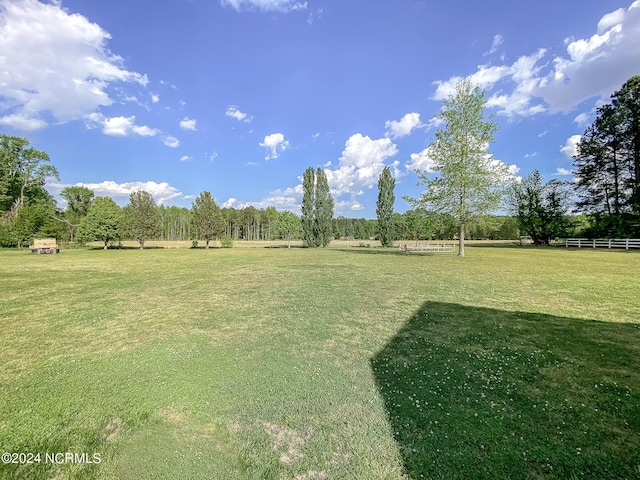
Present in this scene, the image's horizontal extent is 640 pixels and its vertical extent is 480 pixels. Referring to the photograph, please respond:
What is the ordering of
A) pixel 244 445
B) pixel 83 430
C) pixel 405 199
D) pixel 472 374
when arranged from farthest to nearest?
pixel 405 199, pixel 472 374, pixel 83 430, pixel 244 445

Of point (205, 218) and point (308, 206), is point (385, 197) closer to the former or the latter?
point (308, 206)

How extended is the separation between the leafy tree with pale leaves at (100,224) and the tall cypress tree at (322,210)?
2840 centimetres

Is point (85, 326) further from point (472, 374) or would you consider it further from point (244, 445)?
point (472, 374)

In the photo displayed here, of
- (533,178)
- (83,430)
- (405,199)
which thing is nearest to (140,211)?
(405,199)

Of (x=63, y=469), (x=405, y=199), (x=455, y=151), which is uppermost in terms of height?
(x=455, y=151)

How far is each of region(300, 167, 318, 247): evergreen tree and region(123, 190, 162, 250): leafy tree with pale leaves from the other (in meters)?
22.6

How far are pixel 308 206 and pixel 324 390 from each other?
43755 mm

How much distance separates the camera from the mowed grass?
100 inches

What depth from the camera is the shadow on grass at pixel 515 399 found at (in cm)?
251

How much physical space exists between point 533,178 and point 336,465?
5574cm

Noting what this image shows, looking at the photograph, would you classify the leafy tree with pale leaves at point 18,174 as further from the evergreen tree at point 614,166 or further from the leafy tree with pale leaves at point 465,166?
the evergreen tree at point 614,166

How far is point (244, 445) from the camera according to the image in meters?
2.73

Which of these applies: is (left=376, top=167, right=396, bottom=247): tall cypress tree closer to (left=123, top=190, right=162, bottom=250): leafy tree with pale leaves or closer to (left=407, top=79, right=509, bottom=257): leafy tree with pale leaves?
(left=407, top=79, right=509, bottom=257): leafy tree with pale leaves

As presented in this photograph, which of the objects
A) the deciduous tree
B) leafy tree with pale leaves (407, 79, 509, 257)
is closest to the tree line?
leafy tree with pale leaves (407, 79, 509, 257)
